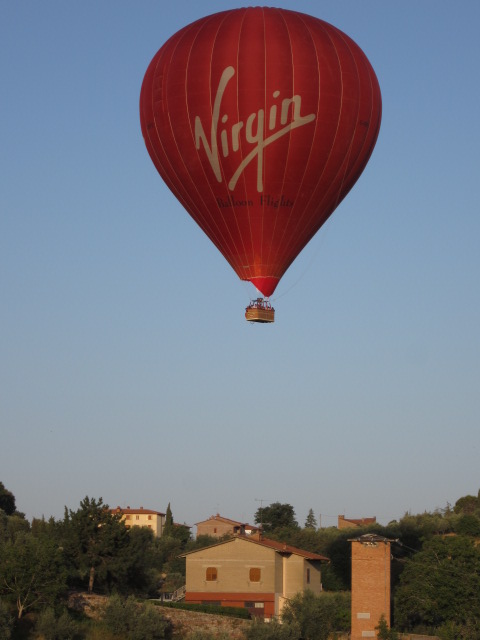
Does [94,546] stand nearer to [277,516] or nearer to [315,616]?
[315,616]

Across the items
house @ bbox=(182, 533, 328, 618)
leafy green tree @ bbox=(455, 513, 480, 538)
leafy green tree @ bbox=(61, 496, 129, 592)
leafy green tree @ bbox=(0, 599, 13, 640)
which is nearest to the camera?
leafy green tree @ bbox=(0, 599, 13, 640)

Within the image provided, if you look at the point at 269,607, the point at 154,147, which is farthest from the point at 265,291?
the point at 269,607

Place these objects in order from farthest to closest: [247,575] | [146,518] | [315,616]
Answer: [146,518] → [247,575] → [315,616]

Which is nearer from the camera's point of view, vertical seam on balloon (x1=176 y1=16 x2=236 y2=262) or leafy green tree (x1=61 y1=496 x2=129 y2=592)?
vertical seam on balloon (x1=176 y1=16 x2=236 y2=262)

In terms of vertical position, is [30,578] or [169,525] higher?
[169,525]

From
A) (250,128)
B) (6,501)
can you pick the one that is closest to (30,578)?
(250,128)

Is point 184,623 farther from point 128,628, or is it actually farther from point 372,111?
point 372,111

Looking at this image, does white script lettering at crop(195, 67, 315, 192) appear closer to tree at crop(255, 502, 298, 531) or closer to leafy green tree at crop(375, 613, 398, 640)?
leafy green tree at crop(375, 613, 398, 640)

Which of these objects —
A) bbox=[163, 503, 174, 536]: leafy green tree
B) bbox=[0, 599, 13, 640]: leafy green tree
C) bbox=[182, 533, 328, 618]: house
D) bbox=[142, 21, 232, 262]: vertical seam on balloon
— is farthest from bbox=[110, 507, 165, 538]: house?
bbox=[142, 21, 232, 262]: vertical seam on balloon

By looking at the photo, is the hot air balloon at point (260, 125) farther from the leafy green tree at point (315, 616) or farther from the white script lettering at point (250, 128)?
the leafy green tree at point (315, 616)
